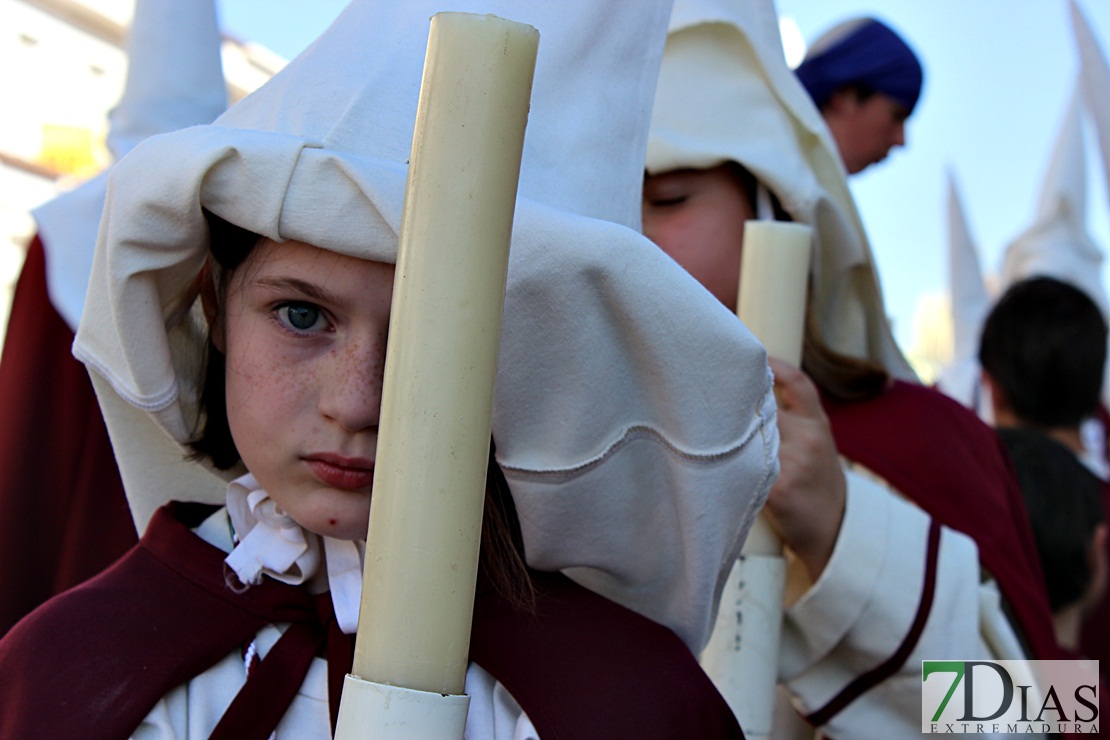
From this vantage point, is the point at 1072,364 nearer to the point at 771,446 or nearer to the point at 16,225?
the point at 771,446

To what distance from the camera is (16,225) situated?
620 cm

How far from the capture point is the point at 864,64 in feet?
7.78

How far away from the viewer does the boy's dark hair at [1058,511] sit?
7.06 feet

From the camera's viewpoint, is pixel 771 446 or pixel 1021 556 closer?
pixel 771 446

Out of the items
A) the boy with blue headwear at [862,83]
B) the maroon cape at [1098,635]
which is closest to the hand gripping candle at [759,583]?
the boy with blue headwear at [862,83]

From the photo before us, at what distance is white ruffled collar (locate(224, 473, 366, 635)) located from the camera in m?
1.10

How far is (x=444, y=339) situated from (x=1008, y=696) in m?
1.15

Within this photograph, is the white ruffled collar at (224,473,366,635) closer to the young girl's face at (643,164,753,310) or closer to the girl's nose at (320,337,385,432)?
the girl's nose at (320,337,385,432)

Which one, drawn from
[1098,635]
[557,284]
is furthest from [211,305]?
[1098,635]

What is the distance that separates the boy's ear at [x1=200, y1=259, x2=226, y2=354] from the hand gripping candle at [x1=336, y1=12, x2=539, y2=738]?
23.4 inches

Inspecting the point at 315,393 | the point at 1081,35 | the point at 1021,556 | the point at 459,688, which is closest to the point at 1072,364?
the point at 1021,556

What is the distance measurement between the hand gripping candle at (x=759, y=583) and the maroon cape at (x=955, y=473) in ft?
1.70

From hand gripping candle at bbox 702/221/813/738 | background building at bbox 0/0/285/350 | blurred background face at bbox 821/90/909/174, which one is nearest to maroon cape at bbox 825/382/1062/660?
hand gripping candle at bbox 702/221/813/738

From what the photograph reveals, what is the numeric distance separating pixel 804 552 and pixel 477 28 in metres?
1.02
